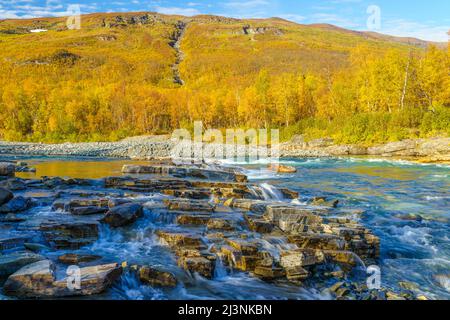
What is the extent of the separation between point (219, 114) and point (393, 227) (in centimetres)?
6716

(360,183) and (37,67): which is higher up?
(37,67)

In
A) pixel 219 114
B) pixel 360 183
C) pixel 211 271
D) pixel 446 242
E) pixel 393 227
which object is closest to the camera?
pixel 211 271

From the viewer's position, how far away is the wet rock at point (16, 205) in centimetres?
1285

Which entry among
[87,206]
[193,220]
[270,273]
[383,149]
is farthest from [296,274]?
[383,149]

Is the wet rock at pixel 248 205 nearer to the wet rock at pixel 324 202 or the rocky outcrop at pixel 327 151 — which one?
the wet rock at pixel 324 202

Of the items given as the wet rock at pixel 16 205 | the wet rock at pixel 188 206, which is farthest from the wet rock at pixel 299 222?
the wet rock at pixel 16 205

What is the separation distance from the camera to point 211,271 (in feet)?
29.0

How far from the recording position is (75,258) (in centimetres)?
898

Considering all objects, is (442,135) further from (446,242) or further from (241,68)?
(241,68)

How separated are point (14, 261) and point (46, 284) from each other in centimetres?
134

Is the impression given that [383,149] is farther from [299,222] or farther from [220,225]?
[220,225]

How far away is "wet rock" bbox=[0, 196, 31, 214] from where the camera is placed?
12852mm
